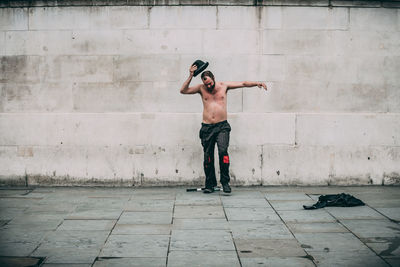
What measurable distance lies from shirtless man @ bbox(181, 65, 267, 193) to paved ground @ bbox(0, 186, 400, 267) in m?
0.44

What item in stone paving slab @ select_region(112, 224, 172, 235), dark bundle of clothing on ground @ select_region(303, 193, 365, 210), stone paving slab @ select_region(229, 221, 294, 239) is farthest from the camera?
dark bundle of clothing on ground @ select_region(303, 193, 365, 210)

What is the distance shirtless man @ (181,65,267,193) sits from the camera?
790 centimetres

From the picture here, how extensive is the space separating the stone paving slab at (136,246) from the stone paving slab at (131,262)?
0.31 feet

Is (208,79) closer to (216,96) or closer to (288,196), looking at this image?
(216,96)

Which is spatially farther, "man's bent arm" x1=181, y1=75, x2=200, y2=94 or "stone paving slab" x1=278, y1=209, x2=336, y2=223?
"man's bent arm" x1=181, y1=75, x2=200, y2=94

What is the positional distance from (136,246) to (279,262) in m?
1.59

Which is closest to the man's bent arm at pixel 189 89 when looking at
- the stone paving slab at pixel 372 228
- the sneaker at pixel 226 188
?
the sneaker at pixel 226 188

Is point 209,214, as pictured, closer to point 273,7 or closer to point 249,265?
point 249,265

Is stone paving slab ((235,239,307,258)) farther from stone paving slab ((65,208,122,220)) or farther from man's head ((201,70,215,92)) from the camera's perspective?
man's head ((201,70,215,92))

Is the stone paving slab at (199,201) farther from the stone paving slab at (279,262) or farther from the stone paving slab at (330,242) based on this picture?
the stone paving slab at (279,262)

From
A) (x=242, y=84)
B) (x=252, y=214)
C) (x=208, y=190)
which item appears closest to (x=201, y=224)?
(x=252, y=214)

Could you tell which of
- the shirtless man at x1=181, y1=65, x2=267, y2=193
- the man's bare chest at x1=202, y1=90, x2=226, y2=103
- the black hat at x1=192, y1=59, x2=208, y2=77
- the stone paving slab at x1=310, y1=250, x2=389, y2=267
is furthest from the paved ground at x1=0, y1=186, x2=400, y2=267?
the black hat at x1=192, y1=59, x2=208, y2=77

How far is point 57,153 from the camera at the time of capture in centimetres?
872

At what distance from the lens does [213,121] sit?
26.2ft
